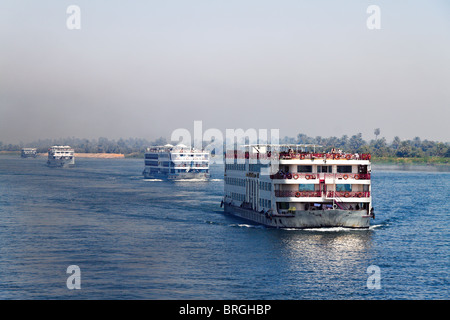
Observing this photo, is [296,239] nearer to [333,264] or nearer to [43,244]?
[333,264]

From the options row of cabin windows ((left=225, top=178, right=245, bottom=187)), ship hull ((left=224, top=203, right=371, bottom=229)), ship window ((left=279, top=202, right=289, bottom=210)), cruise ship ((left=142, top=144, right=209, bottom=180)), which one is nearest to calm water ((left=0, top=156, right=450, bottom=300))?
ship hull ((left=224, top=203, right=371, bottom=229))

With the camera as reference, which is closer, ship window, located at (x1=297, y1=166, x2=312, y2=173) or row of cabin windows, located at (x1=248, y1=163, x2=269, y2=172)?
ship window, located at (x1=297, y1=166, x2=312, y2=173)

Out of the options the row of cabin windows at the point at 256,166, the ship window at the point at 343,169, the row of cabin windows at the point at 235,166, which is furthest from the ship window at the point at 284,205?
the row of cabin windows at the point at 235,166

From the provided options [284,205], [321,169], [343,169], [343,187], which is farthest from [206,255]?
[343,169]

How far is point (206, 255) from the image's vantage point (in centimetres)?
5538

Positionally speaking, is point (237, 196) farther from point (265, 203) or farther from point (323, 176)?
point (323, 176)

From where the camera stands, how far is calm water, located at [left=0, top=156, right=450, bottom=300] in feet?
146

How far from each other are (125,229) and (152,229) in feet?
9.31

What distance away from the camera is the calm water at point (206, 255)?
146 feet

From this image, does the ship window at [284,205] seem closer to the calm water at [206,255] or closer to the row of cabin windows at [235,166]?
the calm water at [206,255]

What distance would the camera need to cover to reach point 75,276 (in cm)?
4694

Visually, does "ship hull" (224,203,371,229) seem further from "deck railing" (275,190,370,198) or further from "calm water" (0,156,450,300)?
"deck railing" (275,190,370,198)
